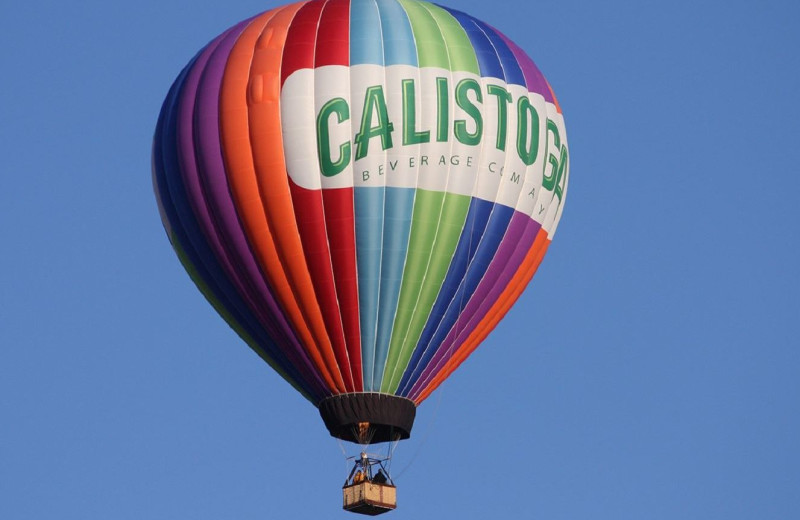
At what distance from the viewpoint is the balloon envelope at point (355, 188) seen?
Result: 1580 inches

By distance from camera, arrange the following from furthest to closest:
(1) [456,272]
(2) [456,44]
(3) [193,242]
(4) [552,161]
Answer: (4) [552,161], (3) [193,242], (2) [456,44], (1) [456,272]

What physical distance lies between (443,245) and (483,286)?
113 cm

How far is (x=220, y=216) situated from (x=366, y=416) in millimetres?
3774

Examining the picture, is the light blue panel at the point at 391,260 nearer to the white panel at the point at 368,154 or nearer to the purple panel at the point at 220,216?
the white panel at the point at 368,154

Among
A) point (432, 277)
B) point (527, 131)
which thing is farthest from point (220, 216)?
point (527, 131)

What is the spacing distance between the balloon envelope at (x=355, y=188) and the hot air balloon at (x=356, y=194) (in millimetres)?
22

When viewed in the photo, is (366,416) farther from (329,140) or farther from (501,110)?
(501,110)

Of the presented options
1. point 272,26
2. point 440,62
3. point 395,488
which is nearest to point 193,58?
point 272,26

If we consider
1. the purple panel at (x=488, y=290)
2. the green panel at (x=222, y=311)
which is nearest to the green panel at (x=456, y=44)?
the purple panel at (x=488, y=290)

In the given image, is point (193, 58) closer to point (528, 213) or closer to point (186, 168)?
point (186, 168)

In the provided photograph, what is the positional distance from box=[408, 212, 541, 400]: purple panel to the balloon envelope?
0.12 ft

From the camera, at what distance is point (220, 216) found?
40562 mm

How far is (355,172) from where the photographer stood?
40.1m

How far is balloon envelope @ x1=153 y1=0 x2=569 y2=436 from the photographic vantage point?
132ft
